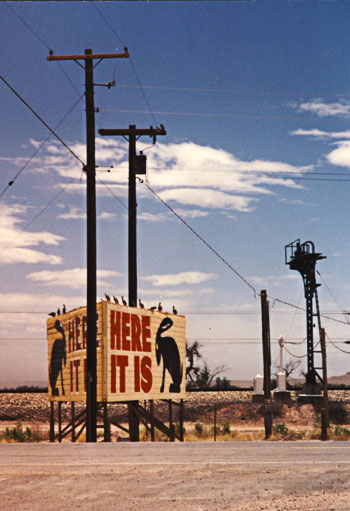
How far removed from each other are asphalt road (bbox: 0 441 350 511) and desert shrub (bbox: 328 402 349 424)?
34189 millimetres

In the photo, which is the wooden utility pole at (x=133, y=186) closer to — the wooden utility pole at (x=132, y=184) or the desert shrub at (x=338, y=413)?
the wooden utility pole at (x=132, y=184)

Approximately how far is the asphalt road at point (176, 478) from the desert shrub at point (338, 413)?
3419 centimetres

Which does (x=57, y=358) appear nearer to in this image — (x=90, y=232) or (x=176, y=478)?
(x=90, y=232)

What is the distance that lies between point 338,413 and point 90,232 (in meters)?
32.9

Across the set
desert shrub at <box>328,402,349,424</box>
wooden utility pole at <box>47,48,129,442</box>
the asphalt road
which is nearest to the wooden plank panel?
wooden utility pole at <box>47,48,129,442</box>

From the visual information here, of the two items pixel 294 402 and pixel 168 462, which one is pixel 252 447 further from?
pixel 294 402

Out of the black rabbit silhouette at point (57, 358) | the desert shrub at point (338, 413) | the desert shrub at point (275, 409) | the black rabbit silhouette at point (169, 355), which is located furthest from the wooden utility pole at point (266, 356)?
the desert shrub at point (338, 413)

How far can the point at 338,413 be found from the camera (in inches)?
2055

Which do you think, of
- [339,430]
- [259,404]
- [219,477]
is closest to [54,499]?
[219,477]

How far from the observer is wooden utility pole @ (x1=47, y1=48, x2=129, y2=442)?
2491cm

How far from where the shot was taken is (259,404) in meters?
53.1


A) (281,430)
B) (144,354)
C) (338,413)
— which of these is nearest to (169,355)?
(144,354)

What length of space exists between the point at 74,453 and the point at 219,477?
202 inches

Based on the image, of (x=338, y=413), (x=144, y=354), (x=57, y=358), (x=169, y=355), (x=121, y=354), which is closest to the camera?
(x=121, y=354)
